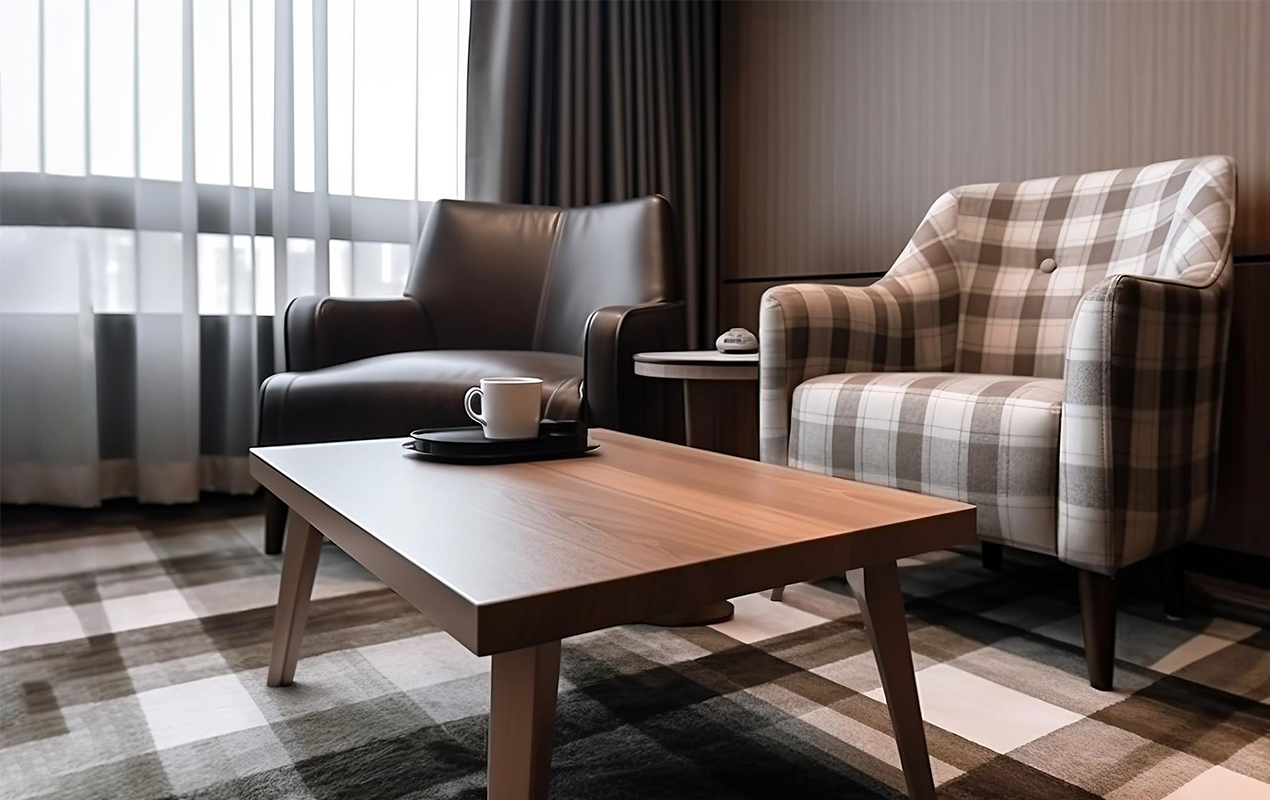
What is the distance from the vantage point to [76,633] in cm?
155

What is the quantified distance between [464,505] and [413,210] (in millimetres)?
2215

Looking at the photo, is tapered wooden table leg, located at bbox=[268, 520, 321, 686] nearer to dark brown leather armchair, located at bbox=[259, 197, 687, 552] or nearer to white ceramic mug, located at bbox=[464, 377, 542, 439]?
white ceramic mug, located at bbox=[464, 377, 542, 439]

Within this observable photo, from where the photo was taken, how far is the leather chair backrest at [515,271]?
8.10 feet

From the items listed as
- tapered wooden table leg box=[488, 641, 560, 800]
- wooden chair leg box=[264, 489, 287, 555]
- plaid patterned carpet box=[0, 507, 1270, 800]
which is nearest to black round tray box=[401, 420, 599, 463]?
plaid patterned carpet box=[0, 507, 1270, 800]

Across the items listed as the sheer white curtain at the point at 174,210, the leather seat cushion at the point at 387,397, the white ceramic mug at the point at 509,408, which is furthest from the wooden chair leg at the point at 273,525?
the white ceramic mug at the point at 509,408

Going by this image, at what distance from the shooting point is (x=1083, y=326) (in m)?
1.30

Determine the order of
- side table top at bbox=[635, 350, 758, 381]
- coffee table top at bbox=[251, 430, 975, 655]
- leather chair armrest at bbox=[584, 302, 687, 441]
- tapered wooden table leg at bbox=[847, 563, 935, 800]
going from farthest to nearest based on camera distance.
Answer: leather chair armrest at bbox=[584, 302, 687, 441]
side table top at bbox=[635, 350, 758, 381]
tapered wooden table leg at bbox=[847, 563, 935, 800]
coffee table top at bbox=[251, 430, 975, 655]

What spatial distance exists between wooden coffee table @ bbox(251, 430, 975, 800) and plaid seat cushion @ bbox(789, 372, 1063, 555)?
471 millimetres

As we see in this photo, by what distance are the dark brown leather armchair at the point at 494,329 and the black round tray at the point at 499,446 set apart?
540 millimetres

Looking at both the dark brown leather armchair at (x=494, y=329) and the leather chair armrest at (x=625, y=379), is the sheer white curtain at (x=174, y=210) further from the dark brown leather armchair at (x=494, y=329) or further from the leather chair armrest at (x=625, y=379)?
the leather chair armrest at (x=625, y=379)

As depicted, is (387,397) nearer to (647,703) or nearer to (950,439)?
(647,703)

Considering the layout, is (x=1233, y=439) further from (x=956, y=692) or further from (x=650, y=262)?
(x=650, y=262)

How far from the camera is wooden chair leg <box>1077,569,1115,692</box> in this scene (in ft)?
4.27

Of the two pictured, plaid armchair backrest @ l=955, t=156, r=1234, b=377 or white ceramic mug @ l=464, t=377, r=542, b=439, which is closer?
white ceramic mug @ l=464, t=377, r=542, b=439
